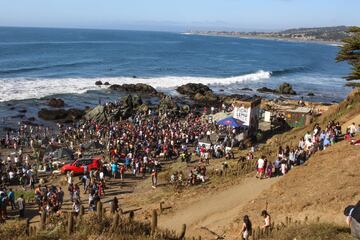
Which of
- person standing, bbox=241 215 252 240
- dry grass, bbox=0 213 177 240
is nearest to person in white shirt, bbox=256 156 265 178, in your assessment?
person standing, bbox=241 215 252 240

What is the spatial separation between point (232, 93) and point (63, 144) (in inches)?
1351

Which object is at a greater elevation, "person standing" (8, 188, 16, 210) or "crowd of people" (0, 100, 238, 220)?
"person standing" (8, 188, 16, 210)

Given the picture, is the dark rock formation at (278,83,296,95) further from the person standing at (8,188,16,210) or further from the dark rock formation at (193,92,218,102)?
the person standing at (8,188,16,210)

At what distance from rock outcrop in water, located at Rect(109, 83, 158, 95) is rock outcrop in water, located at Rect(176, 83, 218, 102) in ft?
12.6

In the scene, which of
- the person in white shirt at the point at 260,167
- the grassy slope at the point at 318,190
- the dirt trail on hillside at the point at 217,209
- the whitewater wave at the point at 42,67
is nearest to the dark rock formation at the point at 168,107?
the person in white shirt at the point at 260,167

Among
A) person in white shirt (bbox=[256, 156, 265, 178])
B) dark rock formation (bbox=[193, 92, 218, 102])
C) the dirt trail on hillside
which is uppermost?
person in white shirt (bbox=[256, 156, 265, 178])

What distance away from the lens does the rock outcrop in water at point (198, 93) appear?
58.8m

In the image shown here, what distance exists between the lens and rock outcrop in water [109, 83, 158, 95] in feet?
206

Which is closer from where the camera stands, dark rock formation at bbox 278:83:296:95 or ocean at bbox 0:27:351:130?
ocean at bbox 0:27:351:130

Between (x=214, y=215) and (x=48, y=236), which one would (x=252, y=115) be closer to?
(x=214, y=215)

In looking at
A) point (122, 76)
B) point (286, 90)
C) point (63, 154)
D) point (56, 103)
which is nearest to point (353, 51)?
point (63, 154)

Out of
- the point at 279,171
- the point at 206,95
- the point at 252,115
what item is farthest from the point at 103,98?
the point at 279,171

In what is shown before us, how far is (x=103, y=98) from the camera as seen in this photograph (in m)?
57.1

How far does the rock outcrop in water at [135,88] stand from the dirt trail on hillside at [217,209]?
43133mm
